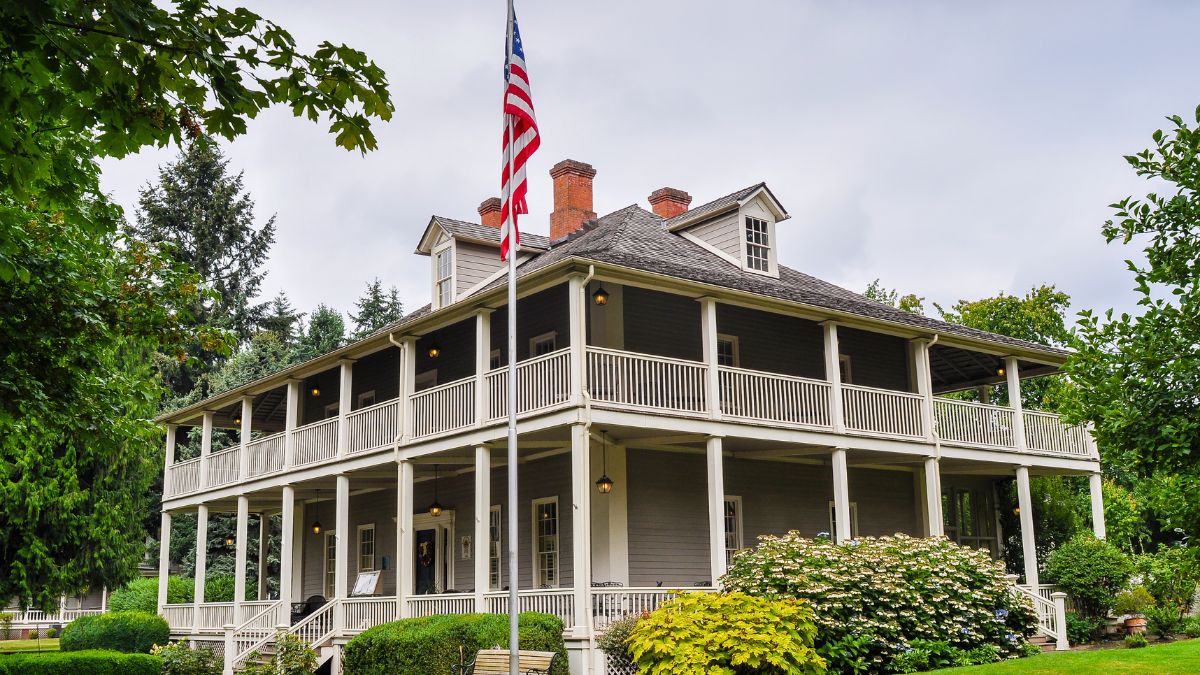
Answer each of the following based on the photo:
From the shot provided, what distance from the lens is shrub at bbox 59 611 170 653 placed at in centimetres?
2538

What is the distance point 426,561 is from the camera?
81.9 ft

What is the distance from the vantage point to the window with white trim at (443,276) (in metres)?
23.4

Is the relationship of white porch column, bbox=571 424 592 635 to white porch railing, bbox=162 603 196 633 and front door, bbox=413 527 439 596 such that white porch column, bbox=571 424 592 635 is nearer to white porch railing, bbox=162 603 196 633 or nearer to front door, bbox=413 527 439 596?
front door, bbox=413 527 439 596

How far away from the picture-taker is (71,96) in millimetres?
6574

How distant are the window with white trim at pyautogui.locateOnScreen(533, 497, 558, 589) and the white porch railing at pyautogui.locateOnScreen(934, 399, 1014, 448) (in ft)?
24.5

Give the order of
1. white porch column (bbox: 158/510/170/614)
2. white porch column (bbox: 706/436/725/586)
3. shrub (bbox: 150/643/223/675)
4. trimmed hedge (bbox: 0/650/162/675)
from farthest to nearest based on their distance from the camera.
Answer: white porch column (bbox: 158/510/170/614) → shrub (bbox: 150/643/223/675) → trimmed hedge (bbox: 0/650/162/675) → white porch column (bbox: 706/436/725/586)

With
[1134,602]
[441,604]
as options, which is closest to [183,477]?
[441,604]

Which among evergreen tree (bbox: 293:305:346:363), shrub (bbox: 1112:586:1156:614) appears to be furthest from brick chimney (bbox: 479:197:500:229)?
evergreen tree (bbox: 293:305:346:363)

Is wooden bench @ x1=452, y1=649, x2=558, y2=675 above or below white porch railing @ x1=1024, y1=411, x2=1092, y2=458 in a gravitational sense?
below

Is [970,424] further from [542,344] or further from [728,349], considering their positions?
[542,344]

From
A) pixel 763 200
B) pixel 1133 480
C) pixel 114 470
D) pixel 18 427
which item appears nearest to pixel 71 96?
pixel 18 427

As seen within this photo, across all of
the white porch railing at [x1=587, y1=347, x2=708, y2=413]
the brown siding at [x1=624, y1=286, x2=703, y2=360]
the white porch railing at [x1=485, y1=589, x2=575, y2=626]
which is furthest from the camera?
the brown siding at [x1=624, y1=286, x2=703, y2=360]

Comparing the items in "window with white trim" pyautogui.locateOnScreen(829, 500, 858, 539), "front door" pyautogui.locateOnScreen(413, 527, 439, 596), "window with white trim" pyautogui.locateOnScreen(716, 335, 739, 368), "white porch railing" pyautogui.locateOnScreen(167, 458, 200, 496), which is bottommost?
"front door" pyautogui.locateOnScreen(413, 527, 439, 596)

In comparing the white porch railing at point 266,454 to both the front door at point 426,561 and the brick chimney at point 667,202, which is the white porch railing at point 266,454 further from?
the brick chimney at point 667,202
